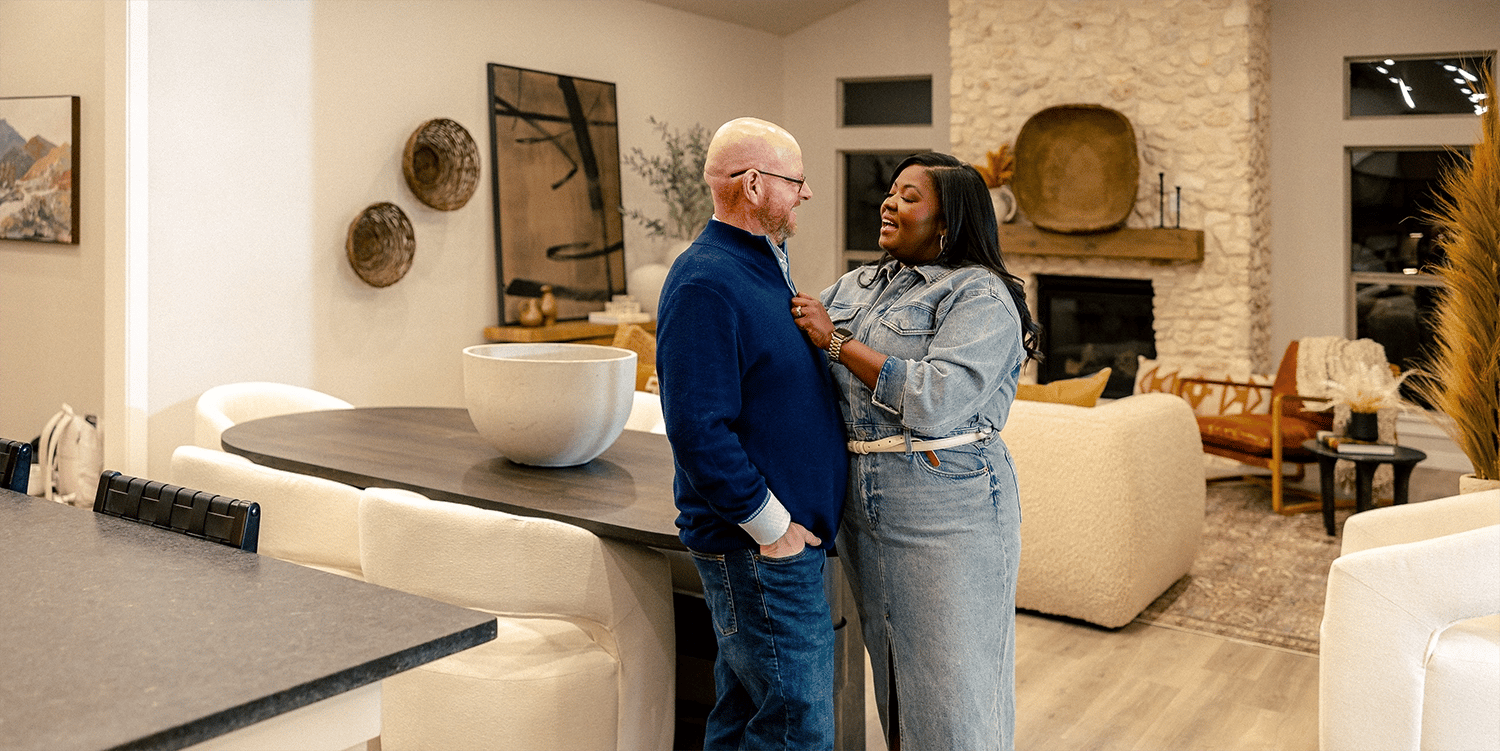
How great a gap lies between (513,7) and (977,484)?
5.42 m

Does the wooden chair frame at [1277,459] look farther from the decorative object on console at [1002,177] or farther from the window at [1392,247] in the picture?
the decorative object on console at [1002,177]

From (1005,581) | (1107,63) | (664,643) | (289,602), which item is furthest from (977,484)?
(1107,63)

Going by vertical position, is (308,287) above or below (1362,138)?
below

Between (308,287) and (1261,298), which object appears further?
(1261,298)

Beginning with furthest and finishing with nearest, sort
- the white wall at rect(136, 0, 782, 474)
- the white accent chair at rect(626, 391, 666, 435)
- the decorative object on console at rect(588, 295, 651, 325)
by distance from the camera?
1. the decorative object on console at rect(588, 295, 651, 325)
2. the white wall at rect(136, 0, 782, 474)
3. the white accent chair at rect(626, 391, 666, 435)

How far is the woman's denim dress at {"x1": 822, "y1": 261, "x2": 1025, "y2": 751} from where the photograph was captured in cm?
193

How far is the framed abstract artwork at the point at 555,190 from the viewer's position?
21.5 feet

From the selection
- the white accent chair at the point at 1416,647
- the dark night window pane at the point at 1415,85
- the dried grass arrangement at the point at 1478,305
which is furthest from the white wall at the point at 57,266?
the dark night window pane at the point at 1415,85

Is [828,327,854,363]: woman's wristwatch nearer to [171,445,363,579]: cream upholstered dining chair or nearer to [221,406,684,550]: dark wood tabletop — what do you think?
[221,406,684,550]: dark wood tabletop

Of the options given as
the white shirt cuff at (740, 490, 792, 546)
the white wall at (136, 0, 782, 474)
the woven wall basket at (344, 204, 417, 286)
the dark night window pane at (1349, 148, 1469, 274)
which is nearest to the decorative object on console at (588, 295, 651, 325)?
the white wall at (136, 0, 782, 474)

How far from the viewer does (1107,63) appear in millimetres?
7172

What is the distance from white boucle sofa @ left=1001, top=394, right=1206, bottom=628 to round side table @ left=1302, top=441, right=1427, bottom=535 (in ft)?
4.71

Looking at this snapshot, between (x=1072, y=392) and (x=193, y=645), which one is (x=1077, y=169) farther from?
(x=193, y=645)

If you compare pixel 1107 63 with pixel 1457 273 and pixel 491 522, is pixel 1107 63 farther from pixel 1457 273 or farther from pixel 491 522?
pixel 491 522
